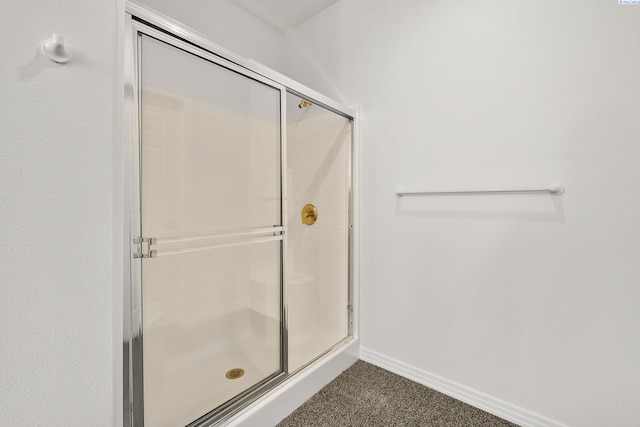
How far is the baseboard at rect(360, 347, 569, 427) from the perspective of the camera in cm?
133

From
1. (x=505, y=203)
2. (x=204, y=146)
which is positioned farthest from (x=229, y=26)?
(x=505, y=203)

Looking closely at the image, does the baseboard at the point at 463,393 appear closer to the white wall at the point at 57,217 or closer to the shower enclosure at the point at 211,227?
the shower enclosure at the point at 211,227

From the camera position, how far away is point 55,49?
0.79 m

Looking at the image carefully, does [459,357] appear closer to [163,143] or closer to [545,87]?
[545,87]

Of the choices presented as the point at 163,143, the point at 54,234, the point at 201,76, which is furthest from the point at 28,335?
the point at 201,76

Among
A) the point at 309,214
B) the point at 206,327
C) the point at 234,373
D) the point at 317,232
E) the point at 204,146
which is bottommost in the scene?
the point at 234,373

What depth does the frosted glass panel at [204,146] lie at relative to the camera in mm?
1014

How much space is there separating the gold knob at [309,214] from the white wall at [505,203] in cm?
31

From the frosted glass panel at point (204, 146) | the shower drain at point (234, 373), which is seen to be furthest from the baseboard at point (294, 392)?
the frosted glass panel at point (204, 146)

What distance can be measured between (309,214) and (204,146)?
769mm

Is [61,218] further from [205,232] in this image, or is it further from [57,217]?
[205,232]

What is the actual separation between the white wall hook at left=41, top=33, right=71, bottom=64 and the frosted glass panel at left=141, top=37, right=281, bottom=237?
0.20m

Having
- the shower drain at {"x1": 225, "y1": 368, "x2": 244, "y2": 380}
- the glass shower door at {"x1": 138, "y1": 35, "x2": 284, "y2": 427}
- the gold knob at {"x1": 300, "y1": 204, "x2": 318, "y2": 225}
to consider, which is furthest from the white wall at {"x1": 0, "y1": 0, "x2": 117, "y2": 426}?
the gold knob at {"x1": 300, "y1": 204, "x2": 318, "y2": 225}

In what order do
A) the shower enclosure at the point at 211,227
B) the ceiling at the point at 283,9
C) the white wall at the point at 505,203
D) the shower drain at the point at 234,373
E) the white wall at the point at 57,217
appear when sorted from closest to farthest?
the white wall at the point at 57,217 < the shower enclosure at the point at 211,227 < the white wall at the point at 505,203 < the shower drain at the point at 234,373 < the ceiling at the point at 283,9
